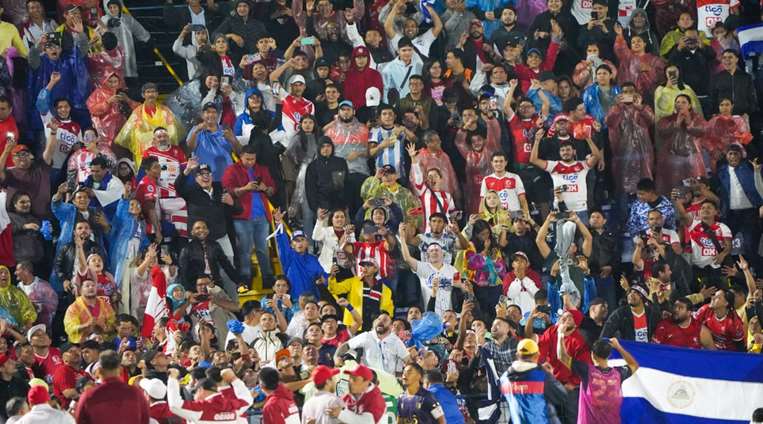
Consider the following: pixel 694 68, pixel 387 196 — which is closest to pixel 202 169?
pixel 387 196

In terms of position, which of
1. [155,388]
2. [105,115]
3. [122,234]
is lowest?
[155,388]

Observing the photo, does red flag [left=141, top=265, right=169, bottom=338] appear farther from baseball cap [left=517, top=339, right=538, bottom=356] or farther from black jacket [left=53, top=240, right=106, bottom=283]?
baseball cap [left=517, top=339, right=538, bottom=356]

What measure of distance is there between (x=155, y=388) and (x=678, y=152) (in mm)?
9189

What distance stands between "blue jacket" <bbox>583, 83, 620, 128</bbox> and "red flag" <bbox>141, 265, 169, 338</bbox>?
20.4 feet

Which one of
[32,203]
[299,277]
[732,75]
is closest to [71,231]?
[32,203]

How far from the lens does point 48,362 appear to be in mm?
21078

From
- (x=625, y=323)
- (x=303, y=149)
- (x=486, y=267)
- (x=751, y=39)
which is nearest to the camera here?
(x=625, y=323)

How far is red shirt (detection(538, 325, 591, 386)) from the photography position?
20547mm

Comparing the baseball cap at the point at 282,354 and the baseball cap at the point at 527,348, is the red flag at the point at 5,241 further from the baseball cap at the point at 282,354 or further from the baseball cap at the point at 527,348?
the baseball cap at the point at 527,348

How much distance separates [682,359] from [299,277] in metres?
4.68

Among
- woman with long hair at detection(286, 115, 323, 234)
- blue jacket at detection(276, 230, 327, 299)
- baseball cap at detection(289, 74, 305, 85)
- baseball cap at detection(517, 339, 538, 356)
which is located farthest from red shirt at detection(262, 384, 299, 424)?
baseball cap at detection(289, 74, 305, 85)

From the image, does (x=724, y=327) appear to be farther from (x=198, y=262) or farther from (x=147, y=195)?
(x=147, y=195)

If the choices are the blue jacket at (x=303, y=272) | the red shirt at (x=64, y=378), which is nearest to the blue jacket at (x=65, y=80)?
the blue jacket at (x=303, y=272)

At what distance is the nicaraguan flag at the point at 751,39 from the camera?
2705 centimetres
